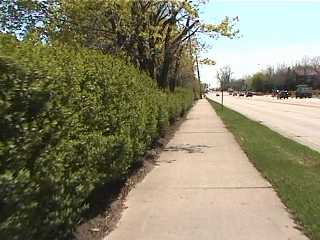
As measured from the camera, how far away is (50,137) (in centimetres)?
476

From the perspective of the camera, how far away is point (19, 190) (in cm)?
400

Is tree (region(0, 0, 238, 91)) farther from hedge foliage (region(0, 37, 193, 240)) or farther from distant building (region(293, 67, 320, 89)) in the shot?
distant building (region(293, 67, 320, 89))

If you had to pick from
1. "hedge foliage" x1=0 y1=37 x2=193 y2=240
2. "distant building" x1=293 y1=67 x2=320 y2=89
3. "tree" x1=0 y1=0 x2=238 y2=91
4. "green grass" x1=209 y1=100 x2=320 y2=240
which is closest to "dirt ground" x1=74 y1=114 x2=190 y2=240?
"hedge foliage" x1=0 y1=37 x2=193 y2=240

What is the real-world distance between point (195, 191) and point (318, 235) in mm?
3329

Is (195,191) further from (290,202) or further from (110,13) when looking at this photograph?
(110,13)

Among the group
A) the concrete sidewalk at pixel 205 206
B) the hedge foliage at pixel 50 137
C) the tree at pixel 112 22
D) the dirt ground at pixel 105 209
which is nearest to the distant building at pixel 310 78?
the tree at pixel 112 22

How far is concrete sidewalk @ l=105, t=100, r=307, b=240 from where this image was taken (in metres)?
6.77

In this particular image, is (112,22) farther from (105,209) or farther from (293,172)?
(105,209)

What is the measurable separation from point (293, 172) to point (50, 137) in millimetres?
7718

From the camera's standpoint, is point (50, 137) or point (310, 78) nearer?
point (50, 137)

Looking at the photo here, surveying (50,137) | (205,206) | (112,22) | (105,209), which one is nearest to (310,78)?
(112,22)

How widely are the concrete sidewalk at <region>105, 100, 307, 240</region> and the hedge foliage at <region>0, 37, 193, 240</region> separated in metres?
0.81

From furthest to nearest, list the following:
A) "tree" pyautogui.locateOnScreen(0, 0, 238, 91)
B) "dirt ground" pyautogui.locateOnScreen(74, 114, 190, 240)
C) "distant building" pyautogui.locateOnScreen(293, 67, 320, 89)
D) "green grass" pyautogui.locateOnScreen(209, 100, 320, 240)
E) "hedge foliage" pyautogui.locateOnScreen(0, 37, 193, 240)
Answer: "distant building" pyautogui.locateOnScreen(293, 67, 320, 89) → "tree" pyautogui.locateOnScreen(0, 0, 238, 91) → "green grass" pyautogui.locateOnScreen(209, 100, 320, 240) → "dirt ground" pyautogui.locateOnScreen(74, 114, 190, 240) → "hedge foliage" pyautogui.locateOnScreen(0, 37, 193, 240)

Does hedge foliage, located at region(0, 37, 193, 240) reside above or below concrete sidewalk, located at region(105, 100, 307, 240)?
above
